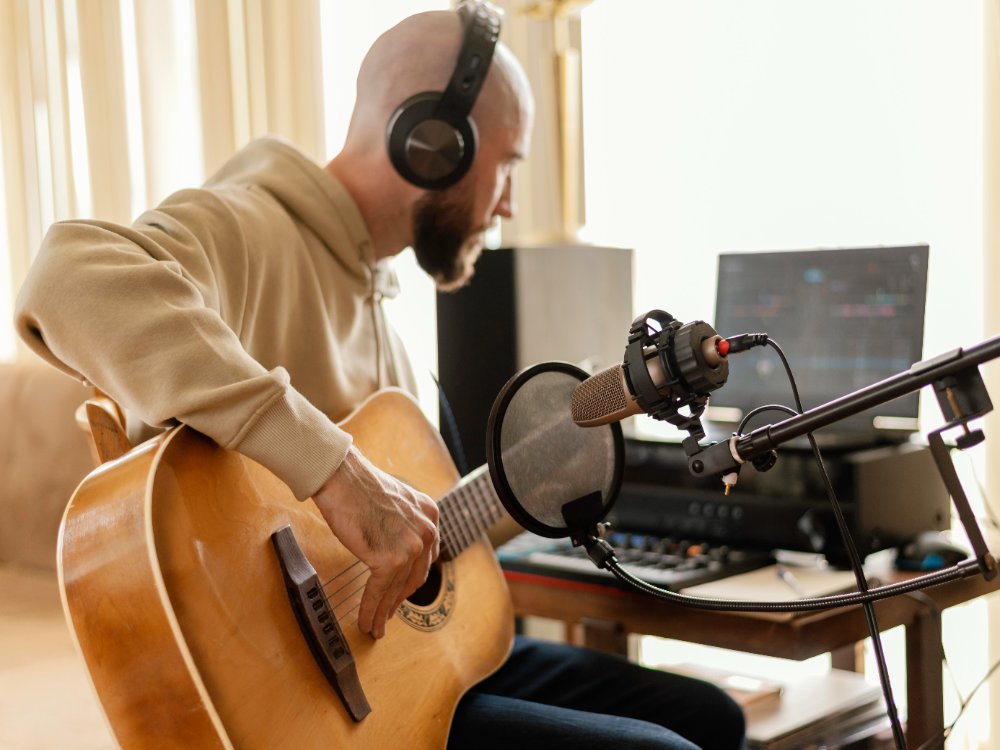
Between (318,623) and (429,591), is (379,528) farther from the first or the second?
(429,591)

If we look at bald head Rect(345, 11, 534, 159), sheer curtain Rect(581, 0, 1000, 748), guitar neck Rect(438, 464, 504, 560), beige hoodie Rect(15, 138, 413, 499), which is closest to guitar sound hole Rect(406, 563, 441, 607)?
guitar neck Rect(438, 464, 504, 560)

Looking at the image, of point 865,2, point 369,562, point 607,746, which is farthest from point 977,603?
point 369,562

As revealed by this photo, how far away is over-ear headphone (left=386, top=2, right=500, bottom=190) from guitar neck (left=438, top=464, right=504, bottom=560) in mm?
423

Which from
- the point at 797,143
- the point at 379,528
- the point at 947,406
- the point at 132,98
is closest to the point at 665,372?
the point at 947,406

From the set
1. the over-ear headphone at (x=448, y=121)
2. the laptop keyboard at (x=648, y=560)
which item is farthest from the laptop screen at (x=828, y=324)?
the over-ear headphone at (x=448, y=121)

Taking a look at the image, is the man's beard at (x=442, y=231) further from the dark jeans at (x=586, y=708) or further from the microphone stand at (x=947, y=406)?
the microphone stand at (x=947, y=406)

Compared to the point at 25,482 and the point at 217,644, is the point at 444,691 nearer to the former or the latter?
the point at 217,644

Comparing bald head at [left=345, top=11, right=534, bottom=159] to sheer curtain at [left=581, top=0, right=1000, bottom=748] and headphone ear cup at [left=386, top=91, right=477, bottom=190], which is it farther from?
sheer curtain at [left=581, top=0, right=1000, bottom=748]

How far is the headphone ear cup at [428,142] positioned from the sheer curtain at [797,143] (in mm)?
861

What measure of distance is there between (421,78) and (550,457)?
77 cm

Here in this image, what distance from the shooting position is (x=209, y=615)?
3.11 ft

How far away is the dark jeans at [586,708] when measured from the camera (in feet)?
4.02

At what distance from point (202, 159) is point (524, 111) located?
47.9 inches

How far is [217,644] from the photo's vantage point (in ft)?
3.09
